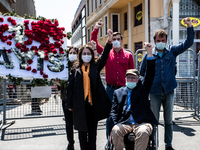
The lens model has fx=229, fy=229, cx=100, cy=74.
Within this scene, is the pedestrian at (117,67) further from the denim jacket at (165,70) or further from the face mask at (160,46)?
the face mask at (160,46)

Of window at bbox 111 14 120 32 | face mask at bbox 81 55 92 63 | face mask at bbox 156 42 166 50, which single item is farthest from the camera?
window at bbox 111 14 120 32

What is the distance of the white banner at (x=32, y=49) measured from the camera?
547 centimetres

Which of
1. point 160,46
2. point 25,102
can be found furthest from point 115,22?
point 160,46

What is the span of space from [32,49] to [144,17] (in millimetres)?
12596

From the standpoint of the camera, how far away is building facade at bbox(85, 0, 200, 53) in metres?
15.2

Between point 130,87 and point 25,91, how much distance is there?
373 centimetres

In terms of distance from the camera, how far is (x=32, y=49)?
566cm

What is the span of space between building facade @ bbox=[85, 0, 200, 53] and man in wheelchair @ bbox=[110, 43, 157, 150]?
31.1ft

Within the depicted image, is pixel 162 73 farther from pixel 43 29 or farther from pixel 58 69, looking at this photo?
pixel 43 29

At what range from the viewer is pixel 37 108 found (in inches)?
256

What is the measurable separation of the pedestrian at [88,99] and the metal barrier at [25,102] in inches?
97.9

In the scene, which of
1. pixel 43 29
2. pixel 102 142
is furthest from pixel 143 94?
pixel 43 29

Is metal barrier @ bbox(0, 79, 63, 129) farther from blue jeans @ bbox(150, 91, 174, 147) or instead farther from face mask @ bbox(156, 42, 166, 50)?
face mask @ bbox(156, 42, 166, 50)

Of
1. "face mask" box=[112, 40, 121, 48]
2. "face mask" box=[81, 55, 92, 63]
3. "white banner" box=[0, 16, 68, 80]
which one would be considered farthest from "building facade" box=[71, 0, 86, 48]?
"face mask" box=[81, 55, 92, 63]
